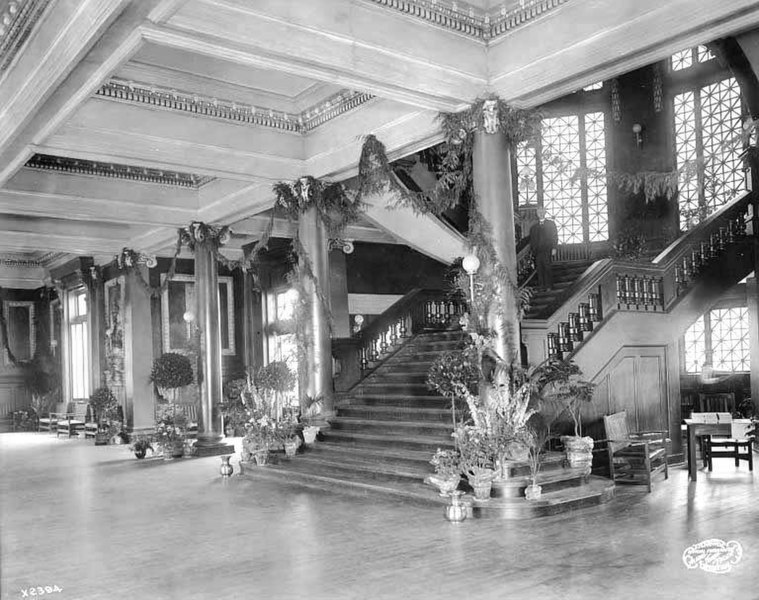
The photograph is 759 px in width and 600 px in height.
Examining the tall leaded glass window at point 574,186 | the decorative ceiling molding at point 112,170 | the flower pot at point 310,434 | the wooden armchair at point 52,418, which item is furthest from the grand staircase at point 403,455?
the wooden armchair at point 52,418

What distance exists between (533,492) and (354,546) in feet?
6.59

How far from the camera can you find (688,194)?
14781 millimetres

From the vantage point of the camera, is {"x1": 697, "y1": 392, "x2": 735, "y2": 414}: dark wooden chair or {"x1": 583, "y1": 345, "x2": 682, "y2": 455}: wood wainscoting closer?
{"x1": 583, "y1": 345, "x2": 682, "y2": 455}: wood wainscoting

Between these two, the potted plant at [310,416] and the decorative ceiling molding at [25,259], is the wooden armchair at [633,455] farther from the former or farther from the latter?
the decorative ceiling molding at [25,259]

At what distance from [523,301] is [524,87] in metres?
2.27

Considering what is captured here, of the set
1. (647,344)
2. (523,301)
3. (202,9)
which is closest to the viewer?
(202,9)

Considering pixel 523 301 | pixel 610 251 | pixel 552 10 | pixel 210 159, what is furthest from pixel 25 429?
pixel 552 10

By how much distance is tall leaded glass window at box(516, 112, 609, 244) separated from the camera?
1567 centimetres

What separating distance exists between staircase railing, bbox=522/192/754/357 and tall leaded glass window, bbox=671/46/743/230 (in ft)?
7.89

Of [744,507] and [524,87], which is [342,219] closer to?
[524,87]

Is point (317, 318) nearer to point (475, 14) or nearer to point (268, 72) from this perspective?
point (268, 72)

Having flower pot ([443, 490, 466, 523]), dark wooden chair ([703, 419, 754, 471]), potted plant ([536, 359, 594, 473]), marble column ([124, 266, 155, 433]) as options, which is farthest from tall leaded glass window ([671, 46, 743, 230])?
marble column ([124, 266, 155, 433])

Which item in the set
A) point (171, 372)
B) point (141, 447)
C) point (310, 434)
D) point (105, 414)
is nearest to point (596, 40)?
point (310, 434)

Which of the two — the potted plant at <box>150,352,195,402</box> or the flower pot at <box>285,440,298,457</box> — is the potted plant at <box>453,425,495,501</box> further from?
the potted plant at <box>150,352,195,402</box>
